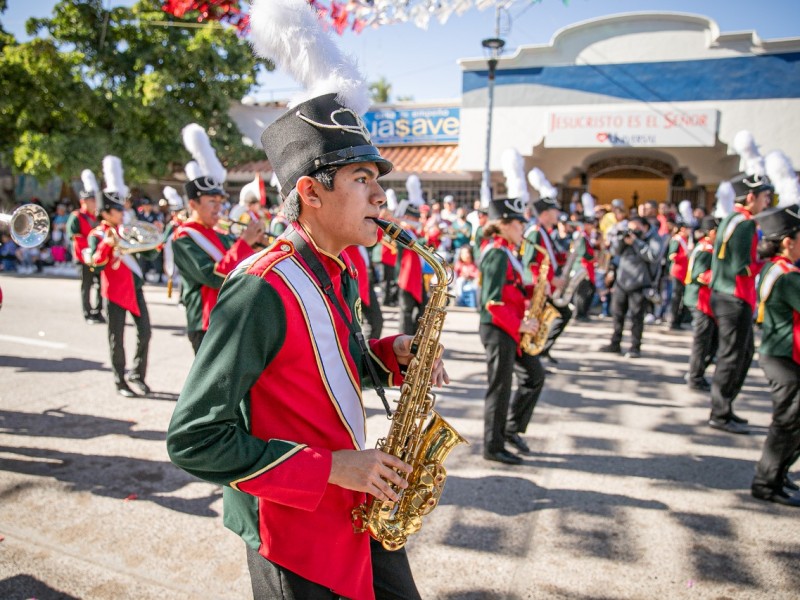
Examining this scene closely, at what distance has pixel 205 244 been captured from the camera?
4.91 metres

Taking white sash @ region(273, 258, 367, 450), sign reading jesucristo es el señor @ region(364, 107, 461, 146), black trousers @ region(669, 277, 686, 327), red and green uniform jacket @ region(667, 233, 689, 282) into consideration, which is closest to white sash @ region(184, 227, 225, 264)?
white sash @ region(273, 258, 367, 450)

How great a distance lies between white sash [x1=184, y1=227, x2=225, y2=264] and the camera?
4891 millimetres

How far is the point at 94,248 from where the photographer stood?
22.9 ft

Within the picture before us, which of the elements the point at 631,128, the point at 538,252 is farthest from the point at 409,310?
the point at 631,128

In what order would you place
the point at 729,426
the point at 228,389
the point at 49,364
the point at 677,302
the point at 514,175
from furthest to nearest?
the point at 677,302
the point at 49,364
the point at 514,175
the point at 729,426
the point at 228,389

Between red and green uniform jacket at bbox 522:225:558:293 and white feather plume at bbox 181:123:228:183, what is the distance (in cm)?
349

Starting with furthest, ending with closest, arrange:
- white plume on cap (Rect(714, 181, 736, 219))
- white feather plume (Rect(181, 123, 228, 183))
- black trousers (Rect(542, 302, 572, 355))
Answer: white plume on cap (Rect(714, 181, 736, 219)) → black trousers (Rect(542, 302, 572, 355)) → white feather plume (Rect(181, 123, 228, 183))

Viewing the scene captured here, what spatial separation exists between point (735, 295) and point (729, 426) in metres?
1.32

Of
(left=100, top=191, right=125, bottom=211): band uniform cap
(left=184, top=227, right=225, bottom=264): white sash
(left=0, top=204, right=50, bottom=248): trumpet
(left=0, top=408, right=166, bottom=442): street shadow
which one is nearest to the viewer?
(left=0, top=204, right=50, bottom=248): trumpet

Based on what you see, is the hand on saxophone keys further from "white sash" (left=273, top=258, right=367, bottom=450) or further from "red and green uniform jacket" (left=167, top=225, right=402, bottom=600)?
"white sash" (left=273, top=258, right=367, bottom=450)

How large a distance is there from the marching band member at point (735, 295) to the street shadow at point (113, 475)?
4.87 m

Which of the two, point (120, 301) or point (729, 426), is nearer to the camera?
point (729, 426)

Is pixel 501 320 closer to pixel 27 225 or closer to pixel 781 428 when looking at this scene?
pixel 781 428

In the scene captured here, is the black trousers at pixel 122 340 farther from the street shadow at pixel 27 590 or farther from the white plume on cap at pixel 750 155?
the white plume on cap at pixel 750 155
